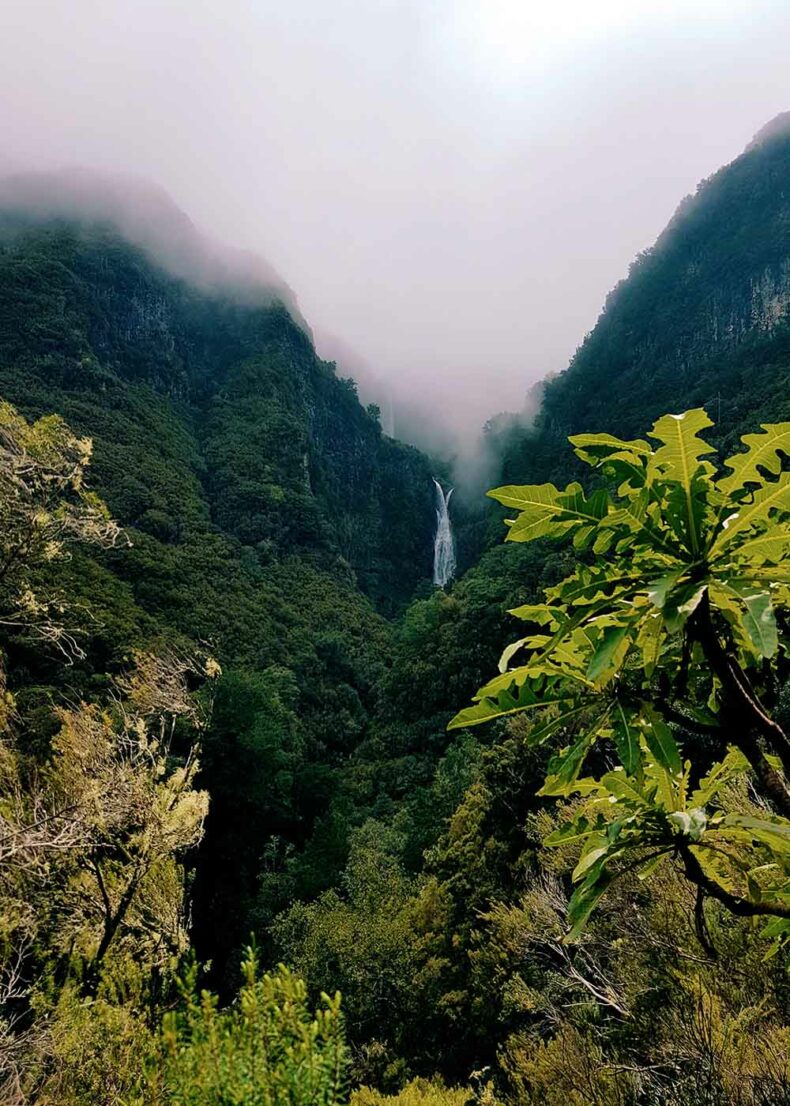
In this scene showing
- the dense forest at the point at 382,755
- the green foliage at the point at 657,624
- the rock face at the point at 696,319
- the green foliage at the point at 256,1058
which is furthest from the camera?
the rock face at the point at 696,319

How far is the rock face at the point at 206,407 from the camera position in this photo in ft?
154

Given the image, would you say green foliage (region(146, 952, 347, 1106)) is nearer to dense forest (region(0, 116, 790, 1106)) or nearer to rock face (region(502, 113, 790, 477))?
dense forest (region(0, 116, 790, 1106))

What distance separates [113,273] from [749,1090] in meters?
74.9

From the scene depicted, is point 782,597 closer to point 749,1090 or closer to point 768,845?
point 768,845

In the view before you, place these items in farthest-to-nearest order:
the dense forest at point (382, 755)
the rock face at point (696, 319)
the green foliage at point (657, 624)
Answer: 1. the rock face at point (696, 319)
2. the dense forest at point (382, 755)
3. the green foliage at point (657, 624)

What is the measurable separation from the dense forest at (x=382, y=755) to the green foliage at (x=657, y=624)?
0.4 inches

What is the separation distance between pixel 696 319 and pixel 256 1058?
7128 centimetres

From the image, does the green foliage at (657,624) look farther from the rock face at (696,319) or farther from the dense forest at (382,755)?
the rock face at (696,319)

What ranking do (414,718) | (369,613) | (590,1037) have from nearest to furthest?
(590,1037) < (414,718) < (369,613)

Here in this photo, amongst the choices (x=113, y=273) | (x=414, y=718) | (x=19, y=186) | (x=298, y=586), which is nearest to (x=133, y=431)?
(x=298, y=586)

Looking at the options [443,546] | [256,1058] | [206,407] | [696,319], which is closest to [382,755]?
[256,1058]

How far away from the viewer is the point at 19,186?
67.4m

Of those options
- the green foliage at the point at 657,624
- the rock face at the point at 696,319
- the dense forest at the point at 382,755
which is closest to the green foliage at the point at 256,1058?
the dense forest at the point at 382,755

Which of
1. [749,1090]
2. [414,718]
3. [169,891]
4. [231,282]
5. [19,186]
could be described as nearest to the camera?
[749,1090]
